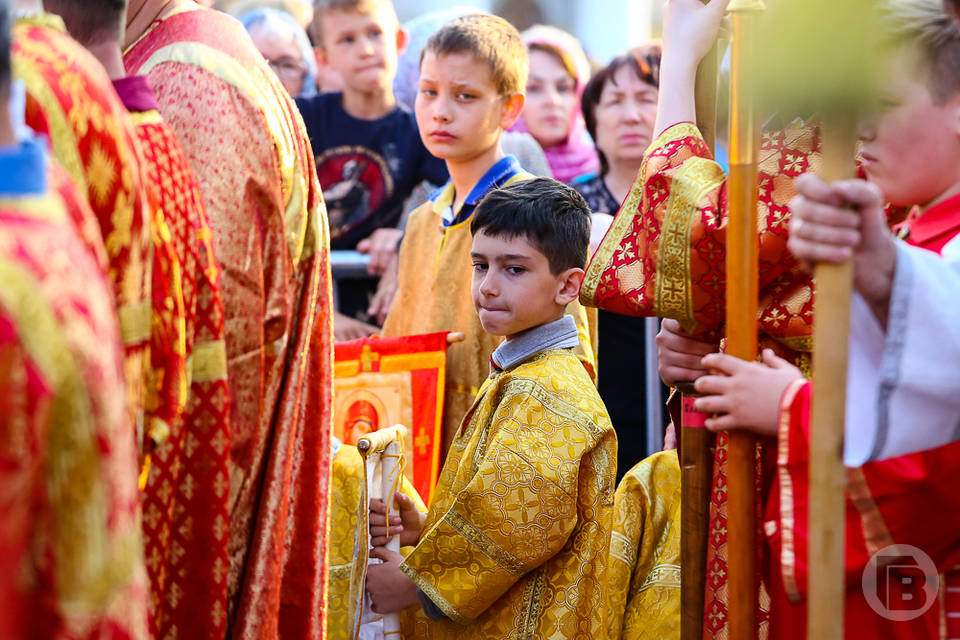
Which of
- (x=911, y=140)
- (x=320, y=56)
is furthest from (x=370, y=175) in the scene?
(x=911, y=140)

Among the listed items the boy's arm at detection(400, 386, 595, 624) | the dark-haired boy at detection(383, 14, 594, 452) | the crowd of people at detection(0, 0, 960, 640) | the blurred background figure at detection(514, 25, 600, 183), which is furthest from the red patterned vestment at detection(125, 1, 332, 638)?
the blurred background figure at detection(514, 25, 600, 183)

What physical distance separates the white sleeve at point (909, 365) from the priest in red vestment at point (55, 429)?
3.76 ft

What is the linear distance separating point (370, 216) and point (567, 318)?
6.57 ft

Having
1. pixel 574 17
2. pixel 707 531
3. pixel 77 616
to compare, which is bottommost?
pixel 707 531

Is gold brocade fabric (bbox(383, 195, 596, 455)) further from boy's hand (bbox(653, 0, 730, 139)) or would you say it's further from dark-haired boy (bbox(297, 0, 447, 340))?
boy's hand (bbox(653, 0, 730, 139))

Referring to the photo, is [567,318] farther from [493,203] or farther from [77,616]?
[77,616]

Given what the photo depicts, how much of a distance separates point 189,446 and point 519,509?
101 cm

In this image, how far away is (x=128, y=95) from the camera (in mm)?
1847

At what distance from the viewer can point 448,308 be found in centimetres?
388

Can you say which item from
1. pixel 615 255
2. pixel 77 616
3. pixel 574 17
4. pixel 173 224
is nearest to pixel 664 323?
pixel 615 255

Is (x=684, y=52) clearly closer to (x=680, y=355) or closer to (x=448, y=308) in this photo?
(x=680, y=355)

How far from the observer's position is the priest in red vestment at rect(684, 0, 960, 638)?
1897 mm

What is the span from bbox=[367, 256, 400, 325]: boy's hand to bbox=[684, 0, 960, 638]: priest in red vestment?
2.66 metres

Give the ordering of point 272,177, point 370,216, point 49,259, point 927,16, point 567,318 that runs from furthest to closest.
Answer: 1. point 370,216
2. point 567,318
3. point 272,177
4. point 927,16
5. point 49,259
